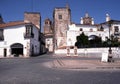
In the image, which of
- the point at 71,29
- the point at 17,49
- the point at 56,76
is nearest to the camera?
the point at 56,76

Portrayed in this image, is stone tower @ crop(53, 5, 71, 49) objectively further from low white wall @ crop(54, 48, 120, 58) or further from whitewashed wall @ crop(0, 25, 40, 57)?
whitewashed wall @ crop(0, 25, 40, 57)

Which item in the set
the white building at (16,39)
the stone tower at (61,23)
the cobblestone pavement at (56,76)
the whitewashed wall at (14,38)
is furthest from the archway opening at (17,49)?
the cobblestone pavement at (56,76)

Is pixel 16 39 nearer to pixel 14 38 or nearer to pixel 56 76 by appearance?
pixel 14 38

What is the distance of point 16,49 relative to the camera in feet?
156

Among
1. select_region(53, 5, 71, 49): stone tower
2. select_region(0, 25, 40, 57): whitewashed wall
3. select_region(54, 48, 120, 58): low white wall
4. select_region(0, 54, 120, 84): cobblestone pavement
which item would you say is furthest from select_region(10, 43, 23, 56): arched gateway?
select_region(0, 54, 120, 84): cobblestone pavement

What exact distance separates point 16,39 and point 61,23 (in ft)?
73.5

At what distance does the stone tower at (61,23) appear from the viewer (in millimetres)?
64625

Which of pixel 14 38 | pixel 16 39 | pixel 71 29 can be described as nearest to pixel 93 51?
pixel 16 39

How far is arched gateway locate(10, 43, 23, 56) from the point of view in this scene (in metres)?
47.0

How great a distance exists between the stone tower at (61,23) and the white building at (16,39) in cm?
1808

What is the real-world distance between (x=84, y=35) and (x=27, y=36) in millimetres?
17051

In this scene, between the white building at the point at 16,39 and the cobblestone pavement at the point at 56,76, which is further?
the white building at the point at 16,39

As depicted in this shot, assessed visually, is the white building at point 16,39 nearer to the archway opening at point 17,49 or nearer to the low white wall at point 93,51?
the archway opening at point 17,49

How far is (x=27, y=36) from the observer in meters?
46.4
